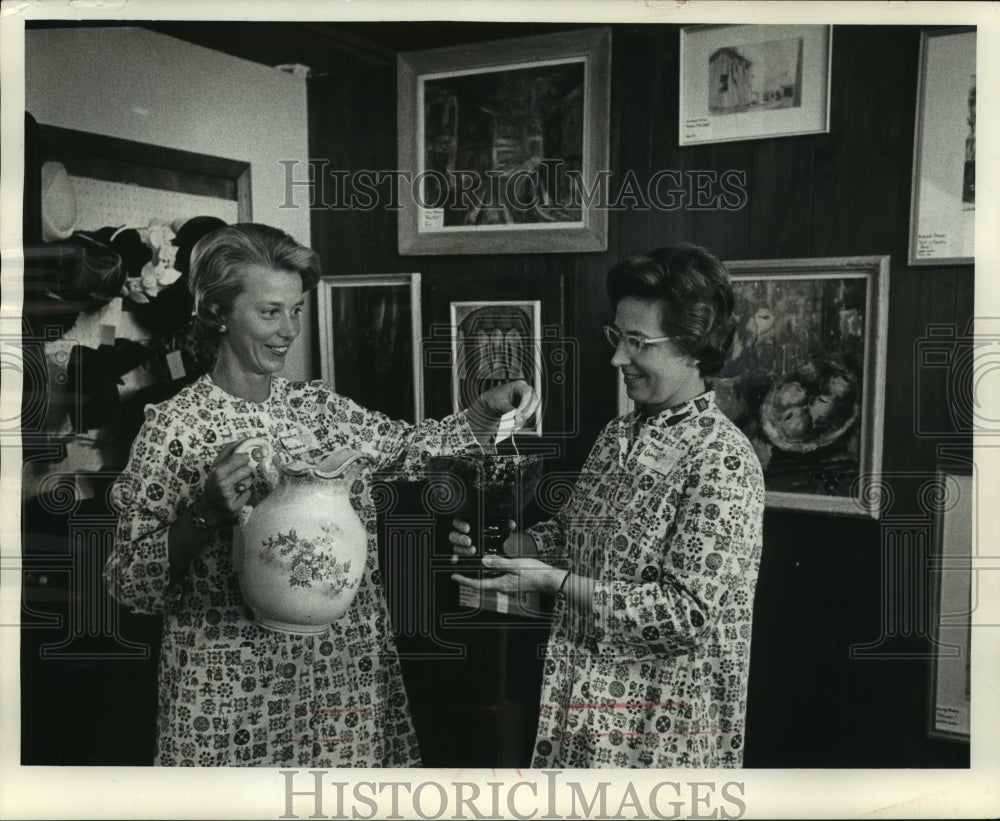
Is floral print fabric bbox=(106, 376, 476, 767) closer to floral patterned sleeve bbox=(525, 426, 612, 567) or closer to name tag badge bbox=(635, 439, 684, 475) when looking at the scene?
floral patterned sleeve bbox=(525, 426, 612, 567)

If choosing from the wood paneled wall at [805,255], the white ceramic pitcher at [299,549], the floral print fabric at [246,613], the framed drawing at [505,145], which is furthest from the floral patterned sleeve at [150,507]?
the framed drawing at [505,145]

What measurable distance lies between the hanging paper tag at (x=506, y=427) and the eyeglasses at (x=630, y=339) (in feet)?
0.62

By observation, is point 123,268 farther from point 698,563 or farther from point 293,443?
point 698,563

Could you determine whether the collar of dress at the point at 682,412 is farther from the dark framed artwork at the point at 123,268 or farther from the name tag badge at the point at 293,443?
the dark framed artwork at the point at 123,268

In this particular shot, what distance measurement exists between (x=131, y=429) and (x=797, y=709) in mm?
1123

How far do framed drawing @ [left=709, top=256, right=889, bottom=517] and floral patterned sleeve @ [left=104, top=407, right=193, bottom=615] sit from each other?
835mm

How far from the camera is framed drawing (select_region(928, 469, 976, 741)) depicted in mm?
1472

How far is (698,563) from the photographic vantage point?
136cm

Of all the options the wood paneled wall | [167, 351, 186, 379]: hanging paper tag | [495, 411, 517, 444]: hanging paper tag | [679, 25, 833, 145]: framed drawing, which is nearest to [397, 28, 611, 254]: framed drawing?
the wood paneled wall

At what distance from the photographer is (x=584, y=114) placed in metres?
1.44

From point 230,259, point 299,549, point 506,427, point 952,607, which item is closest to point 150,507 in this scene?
point 299,549

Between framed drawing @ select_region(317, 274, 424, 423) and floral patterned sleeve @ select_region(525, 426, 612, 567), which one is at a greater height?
framed drawing @ select_region(317, 274, 424, 423)

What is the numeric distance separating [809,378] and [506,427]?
1.52ft

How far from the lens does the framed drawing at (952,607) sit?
147 centimetres
